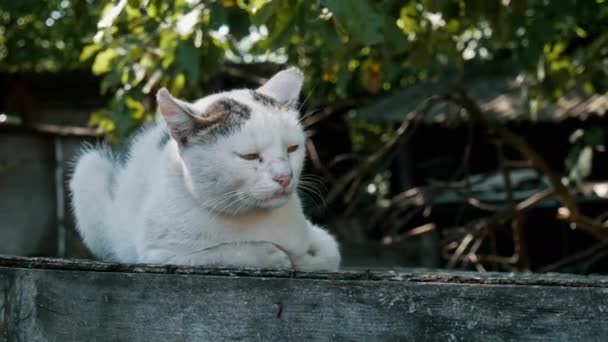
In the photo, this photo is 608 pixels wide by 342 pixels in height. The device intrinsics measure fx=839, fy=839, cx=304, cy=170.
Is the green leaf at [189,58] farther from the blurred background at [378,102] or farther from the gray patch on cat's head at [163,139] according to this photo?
the gray patch on cat's head at [163,139]

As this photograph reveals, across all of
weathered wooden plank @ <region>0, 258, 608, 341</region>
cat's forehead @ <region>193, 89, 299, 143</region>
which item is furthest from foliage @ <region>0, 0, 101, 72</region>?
weathered wooden plank @ <region>0, 258, 608, 341</region>

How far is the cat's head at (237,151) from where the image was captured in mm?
2465

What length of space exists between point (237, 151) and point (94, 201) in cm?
91

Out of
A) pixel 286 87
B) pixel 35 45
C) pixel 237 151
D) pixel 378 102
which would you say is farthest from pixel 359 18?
pixel 35 45

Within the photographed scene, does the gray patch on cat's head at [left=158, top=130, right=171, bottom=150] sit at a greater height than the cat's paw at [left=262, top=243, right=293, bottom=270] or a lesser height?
greater

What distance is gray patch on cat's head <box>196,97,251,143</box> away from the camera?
254 centimetres

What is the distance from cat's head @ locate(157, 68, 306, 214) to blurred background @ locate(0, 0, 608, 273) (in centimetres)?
31

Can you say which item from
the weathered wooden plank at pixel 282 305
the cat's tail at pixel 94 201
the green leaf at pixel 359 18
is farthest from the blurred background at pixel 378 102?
the weathered wooden plank at pixel 282 305

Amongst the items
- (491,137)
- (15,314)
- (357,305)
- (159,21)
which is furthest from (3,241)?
(357,305)

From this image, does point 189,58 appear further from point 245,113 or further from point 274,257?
point 274,257

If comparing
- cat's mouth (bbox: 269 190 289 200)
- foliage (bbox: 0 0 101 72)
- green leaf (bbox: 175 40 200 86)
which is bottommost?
cat's mouth (bbox: 269 190 289 200)

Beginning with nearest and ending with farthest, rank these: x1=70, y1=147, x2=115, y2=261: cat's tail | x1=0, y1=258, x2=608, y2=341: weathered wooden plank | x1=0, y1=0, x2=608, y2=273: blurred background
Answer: x1=0, y1=258, x2=608, y2=341: weathered wooden plank, x1=70, y1=147, x2=115, y2=261: cat's tail, x1=0, y1=0, x2=608, y2=273: blurred background

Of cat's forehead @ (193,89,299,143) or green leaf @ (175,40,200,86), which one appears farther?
green leaf @ (175,40,200,86)

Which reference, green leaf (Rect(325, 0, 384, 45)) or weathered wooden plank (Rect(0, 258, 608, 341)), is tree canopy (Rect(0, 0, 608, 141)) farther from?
weathered wooden plank (Rect(0, 258, 608, 341))
